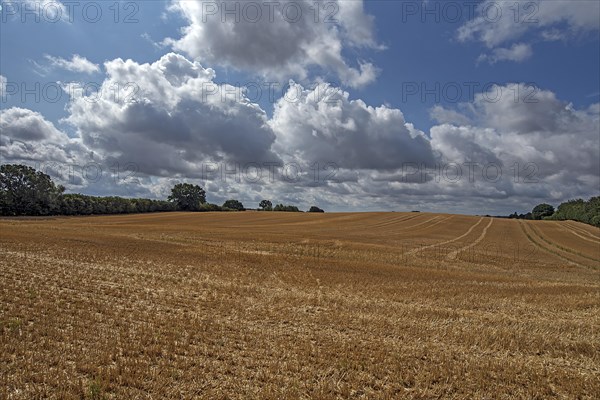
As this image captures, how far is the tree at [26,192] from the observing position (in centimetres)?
10369

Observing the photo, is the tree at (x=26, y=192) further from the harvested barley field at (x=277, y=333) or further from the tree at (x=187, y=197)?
the harvested barley field at (x=277, y=333)

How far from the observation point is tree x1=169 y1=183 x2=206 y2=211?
16875 centimetres

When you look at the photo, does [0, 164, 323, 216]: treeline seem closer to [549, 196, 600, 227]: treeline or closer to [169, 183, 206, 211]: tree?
[169, 183, 206, 211]: tree

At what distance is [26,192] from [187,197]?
69.5 metres

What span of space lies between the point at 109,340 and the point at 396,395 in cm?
846

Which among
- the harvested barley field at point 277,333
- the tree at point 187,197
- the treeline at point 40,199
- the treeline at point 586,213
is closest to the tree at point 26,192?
the treeline at point 40,199

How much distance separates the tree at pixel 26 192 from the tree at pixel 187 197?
59.7 metres

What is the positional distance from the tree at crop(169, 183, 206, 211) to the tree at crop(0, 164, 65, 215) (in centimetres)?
5966

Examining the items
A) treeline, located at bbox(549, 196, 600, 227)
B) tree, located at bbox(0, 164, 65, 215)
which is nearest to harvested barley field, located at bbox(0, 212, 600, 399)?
tree, located at bbox(0, 164, 65, 215)

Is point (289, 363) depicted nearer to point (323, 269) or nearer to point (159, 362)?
point (159, 362)

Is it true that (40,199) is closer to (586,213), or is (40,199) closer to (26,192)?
(26,192)

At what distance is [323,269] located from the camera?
102ft

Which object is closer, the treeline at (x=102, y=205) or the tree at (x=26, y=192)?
the tree at (x=26, y=192)

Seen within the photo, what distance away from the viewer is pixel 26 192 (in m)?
106
